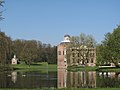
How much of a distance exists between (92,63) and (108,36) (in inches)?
1527

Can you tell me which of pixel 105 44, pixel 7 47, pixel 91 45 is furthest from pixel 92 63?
pixel 7 47

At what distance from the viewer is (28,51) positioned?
129 meters

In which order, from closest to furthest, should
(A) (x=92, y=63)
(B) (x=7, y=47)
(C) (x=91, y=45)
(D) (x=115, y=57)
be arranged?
(B) (x=7, y=47) < (D) (x=115, y=57) < (C) (x=91, y=45) < (A) (x=92, y=63)

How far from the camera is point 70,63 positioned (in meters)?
114

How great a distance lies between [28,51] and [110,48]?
48.0 meters

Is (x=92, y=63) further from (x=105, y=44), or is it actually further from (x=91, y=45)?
(x=105, y=44)

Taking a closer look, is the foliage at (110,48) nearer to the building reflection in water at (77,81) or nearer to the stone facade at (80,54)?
the stone facade at (80,54)

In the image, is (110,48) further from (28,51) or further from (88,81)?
(28,51)

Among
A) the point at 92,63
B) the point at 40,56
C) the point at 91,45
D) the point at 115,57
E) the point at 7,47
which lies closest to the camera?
the point at 7,47

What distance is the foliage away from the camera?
87750mm

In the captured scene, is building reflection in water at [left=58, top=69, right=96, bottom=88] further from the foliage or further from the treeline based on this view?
the foliage

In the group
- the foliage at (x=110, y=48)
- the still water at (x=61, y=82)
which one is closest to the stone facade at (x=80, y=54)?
the foliage at (x=110, y=48)

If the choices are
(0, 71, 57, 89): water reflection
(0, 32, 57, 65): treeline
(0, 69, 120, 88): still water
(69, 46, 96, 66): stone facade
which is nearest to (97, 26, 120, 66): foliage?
(69, 46, 96, 66): stone facade

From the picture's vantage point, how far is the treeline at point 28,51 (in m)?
58.3
